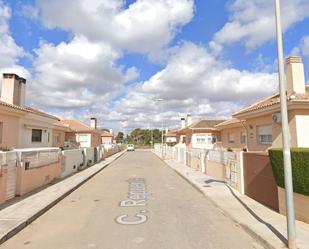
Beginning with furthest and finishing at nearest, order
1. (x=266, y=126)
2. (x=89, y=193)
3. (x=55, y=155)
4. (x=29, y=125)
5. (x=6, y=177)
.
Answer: (x=29, y=125), (x=266, y=126), (x=55, y=155), (x=89, y=193), (x=6, y=177)

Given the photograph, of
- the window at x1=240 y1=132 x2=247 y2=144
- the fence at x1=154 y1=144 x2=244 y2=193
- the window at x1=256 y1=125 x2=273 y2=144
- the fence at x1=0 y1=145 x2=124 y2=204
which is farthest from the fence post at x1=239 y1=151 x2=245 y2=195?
the window at x1=240 y1=132 x2=247 y2=144

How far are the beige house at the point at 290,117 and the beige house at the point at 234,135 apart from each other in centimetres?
512

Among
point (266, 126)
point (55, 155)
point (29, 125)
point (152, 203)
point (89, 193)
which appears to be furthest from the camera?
point (29, 125)

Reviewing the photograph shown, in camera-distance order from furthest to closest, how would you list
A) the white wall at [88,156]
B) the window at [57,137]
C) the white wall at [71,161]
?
the window at [57,137]
the white wall at [88,156]
the white wall at [71,161]

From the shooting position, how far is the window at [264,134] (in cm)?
1550

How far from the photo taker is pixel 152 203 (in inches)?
375

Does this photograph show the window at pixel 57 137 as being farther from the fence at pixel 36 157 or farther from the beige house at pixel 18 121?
the fence at pixel 36 157

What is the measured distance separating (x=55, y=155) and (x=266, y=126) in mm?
11260

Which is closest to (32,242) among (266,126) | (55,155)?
(55,155)

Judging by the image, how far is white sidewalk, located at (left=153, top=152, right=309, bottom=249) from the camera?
5523 millimetres

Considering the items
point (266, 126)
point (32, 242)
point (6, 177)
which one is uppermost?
point (266, 126)

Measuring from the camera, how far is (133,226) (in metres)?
6.76

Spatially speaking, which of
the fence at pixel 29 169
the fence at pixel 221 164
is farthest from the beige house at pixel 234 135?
the fence at pixel 29 169

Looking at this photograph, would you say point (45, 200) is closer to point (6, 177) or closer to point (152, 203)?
point (6, 177)
